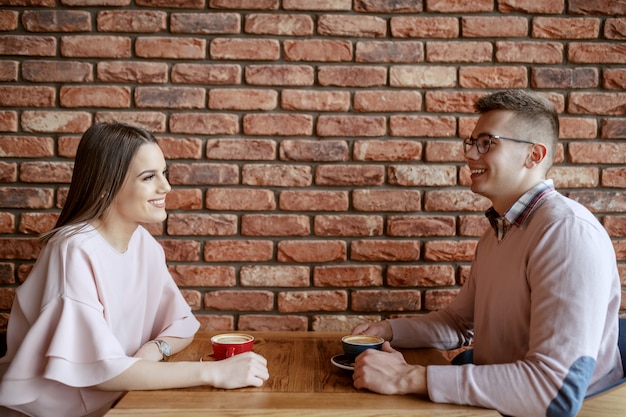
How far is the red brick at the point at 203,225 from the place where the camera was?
2086mm

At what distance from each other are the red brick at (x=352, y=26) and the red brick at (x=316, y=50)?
0.04 meters

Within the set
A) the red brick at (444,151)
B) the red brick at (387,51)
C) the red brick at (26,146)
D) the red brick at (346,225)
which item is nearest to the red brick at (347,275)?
the red brick at (346,225)

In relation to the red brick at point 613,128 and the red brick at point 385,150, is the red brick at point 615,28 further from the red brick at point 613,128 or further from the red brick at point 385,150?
the red brick at point 385,150

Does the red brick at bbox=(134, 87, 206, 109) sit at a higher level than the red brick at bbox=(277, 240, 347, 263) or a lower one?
higher

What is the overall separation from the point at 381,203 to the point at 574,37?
→ 0.97 m

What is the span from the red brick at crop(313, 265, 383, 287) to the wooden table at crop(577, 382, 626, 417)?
896 mm

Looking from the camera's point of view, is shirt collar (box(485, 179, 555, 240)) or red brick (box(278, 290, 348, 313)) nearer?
shirt collar (box(485, 179, 555, 240))

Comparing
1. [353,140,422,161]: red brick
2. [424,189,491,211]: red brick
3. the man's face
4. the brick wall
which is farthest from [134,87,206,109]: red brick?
the man's face

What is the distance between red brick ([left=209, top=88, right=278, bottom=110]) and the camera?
2076 mm

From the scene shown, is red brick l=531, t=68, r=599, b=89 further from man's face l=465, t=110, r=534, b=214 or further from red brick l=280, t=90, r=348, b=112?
red brick l=280, t=90, r=348, b=112

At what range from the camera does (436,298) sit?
2131 millimetres

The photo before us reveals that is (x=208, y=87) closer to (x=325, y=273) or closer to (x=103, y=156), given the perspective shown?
(x=103, y=156)

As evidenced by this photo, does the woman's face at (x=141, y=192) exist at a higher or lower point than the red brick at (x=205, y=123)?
lower

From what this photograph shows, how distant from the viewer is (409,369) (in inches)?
53.0
